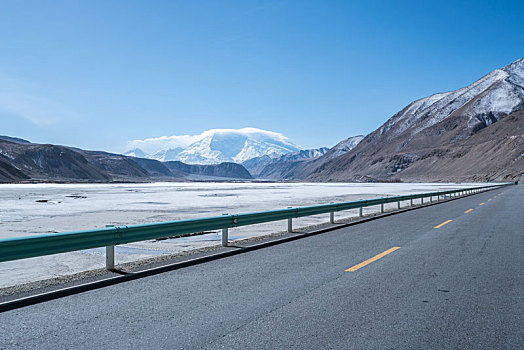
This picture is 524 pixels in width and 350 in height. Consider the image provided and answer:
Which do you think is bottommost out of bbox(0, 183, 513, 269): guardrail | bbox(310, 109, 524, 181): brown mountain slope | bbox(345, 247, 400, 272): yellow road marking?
bbox(345, 247, 400, 272): yellow road marking

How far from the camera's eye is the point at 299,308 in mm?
4812

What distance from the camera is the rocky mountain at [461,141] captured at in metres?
120

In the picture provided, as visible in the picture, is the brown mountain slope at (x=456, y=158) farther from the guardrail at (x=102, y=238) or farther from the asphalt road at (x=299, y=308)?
the asphalt road at (x=299, y=308)

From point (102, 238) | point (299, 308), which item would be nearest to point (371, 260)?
point (299, 308)

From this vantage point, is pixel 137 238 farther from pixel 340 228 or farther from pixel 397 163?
pixel 397 163

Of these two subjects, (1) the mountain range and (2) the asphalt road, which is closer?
(2) the asphalt road

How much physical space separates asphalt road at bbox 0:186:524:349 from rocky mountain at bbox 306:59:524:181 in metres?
115

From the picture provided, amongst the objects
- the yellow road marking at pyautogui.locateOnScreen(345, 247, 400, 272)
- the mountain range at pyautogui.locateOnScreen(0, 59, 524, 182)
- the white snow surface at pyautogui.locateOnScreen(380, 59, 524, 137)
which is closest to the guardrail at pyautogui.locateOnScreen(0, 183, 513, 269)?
the yellow road marking at pyautogui.locateOnScreen(345, 247, 400, 272)

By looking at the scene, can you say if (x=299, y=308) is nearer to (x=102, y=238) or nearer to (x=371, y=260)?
(x=371, y=260)

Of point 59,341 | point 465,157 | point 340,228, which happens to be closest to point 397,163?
point 465,157

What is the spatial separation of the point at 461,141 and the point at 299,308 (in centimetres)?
15740

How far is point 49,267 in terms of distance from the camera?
7.82 m

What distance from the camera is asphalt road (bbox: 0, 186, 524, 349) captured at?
390 centimetres

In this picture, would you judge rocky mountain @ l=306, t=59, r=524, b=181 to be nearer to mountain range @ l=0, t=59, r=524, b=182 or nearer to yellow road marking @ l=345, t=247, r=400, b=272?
mountain range @ l=0, t=59, r=524, b=182
